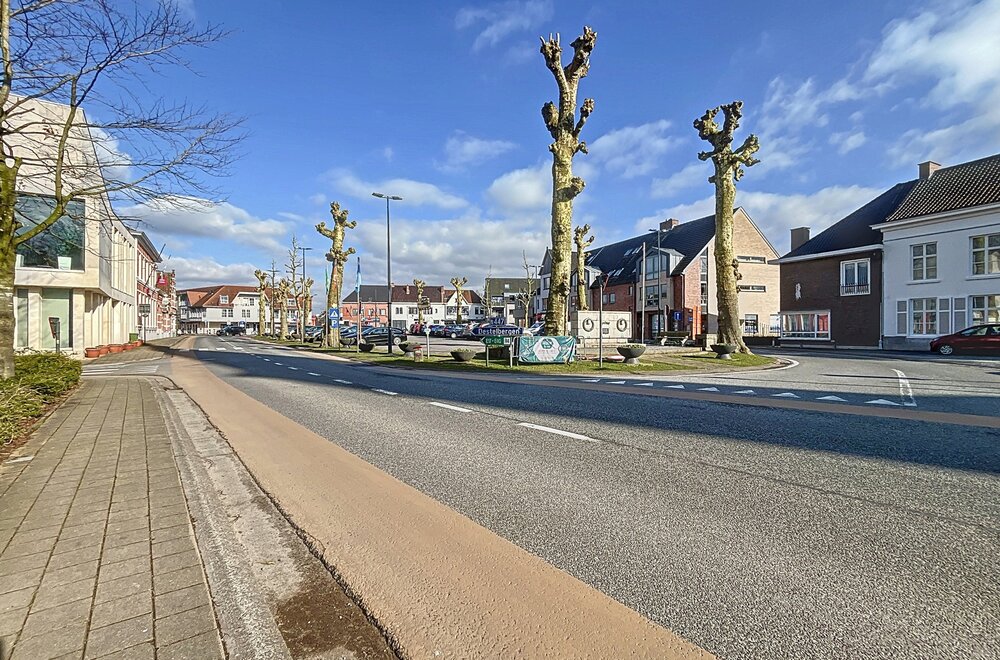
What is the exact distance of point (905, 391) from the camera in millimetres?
11727

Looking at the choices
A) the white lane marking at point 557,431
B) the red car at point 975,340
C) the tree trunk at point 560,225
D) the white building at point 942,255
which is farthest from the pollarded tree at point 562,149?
the white building at point 942,255

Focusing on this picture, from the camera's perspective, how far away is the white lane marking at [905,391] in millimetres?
9883

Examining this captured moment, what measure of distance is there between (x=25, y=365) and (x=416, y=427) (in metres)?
9.29

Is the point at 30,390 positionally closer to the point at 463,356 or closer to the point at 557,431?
the point at 557,431

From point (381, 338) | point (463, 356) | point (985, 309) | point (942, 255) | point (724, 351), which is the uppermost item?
point (942, 255)

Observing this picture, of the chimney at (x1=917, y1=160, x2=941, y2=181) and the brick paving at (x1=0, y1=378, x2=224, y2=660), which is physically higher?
the chimney at (x1=917, y1=160, x2=941, y2=181)

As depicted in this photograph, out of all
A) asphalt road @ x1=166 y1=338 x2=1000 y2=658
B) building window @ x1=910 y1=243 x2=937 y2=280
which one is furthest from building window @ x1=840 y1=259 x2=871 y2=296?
asphalt road @ x1=166 y1=338 x2=1000 y2=658

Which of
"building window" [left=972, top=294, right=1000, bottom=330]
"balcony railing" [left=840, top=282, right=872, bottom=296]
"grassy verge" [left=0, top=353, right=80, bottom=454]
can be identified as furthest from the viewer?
"balcony railing" [left=840, top=282, right=872, bottom=296]

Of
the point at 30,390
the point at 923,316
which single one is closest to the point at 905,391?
the point at 30,390

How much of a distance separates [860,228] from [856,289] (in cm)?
470

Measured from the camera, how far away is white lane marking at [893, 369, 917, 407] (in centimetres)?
988

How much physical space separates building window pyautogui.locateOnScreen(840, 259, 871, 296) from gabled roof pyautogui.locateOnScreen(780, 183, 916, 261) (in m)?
1.15

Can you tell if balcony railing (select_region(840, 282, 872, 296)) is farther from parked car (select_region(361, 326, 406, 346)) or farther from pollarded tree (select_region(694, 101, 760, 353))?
parked car (select_region(361, 326, 406, 346))

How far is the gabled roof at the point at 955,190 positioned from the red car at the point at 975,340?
26.3 ft
